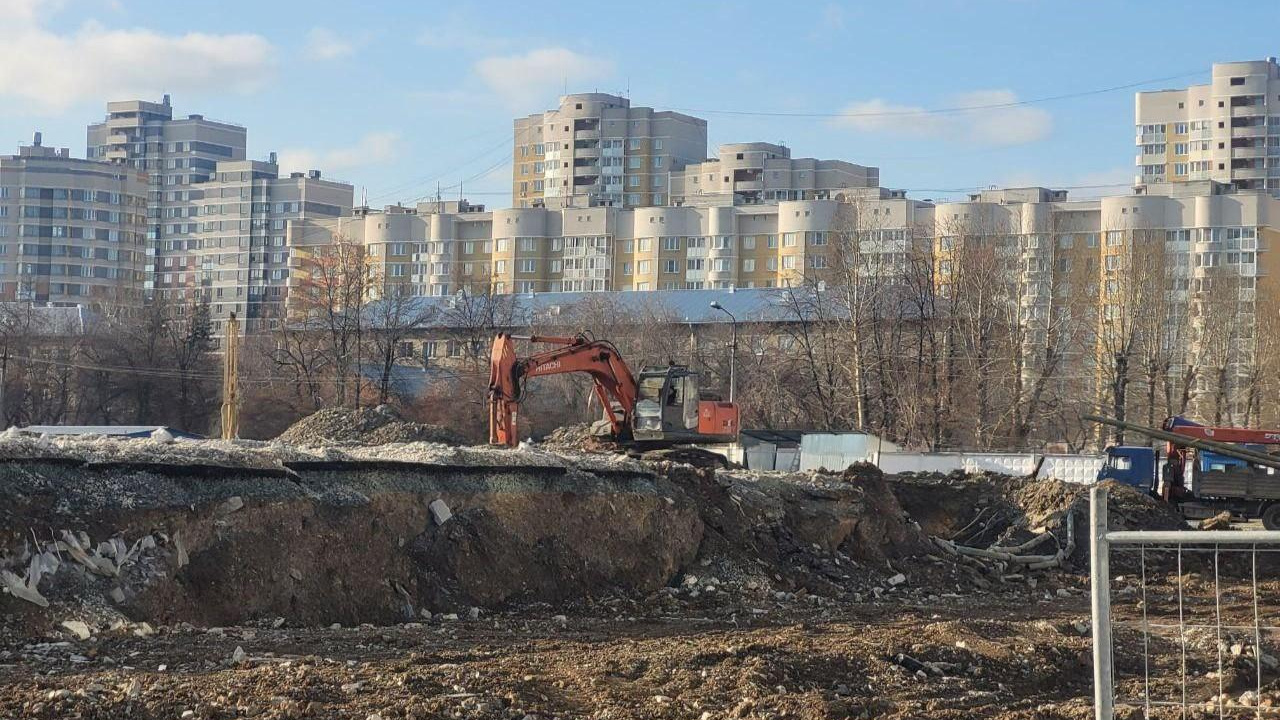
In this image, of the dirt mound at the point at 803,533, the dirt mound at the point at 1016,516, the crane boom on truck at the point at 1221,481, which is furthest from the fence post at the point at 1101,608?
the crane boom on truck at the point at 1221,481

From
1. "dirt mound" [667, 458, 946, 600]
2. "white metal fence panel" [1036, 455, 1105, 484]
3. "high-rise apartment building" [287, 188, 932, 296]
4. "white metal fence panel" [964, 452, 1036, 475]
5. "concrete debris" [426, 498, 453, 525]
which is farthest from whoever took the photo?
"high-rise apartment building" [287, 188, 932, 296]

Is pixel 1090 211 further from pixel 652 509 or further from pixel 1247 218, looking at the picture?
pixel 652 509

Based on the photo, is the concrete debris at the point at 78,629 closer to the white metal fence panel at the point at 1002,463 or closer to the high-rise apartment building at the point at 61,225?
the white metal fence panel at the point at 1002,463

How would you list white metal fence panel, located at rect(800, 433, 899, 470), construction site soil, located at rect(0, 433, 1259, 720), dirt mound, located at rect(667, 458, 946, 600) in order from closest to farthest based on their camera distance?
construction site soil, located at rect(0, 433, 1259, 720)
dirt mound, located at rect(667, 458, 946, 600)
white metal fence panel, located at rect(800, 433, 899, 470)

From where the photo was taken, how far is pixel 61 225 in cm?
14188

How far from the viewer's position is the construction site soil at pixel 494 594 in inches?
399

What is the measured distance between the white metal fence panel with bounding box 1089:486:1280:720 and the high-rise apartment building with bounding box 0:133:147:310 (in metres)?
129

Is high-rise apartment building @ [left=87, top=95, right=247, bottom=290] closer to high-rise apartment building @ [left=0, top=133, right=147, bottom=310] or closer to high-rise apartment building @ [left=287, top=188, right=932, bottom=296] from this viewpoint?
high-rise apartment building @ [left=0, top=133, right=147, bottom=310]

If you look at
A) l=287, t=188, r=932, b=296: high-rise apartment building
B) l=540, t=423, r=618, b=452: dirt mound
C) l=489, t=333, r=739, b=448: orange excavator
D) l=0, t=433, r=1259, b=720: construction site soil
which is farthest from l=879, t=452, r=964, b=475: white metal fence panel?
l=287, t=188, r=932, b=296: high-rise apartment building

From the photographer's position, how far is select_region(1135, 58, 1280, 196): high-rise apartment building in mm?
129375

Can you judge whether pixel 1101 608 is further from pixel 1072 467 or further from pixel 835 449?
pixel 835 449

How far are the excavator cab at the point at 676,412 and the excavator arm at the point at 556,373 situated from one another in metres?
0.33

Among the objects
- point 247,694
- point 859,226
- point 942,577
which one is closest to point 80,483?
point 247,694

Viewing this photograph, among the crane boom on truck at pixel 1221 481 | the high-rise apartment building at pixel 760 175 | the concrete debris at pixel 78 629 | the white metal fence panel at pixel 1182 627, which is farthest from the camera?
the high-rise apartment building at pixel 760 175
